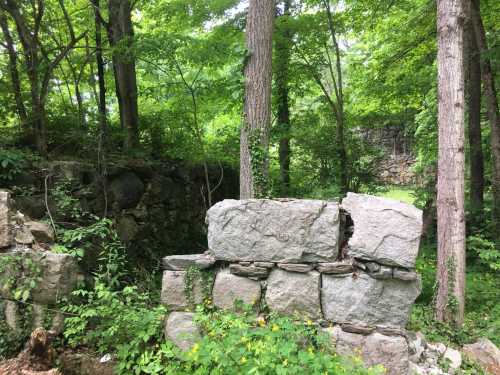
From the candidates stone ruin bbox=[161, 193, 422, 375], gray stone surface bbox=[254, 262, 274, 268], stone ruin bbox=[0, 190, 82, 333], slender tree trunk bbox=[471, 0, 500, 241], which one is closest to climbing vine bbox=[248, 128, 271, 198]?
stone ruin bbox=[161, 193, 422, 375]

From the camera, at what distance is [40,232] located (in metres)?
3.93

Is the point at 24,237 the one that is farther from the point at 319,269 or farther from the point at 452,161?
the point at 452,161

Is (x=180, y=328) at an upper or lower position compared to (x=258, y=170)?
lower

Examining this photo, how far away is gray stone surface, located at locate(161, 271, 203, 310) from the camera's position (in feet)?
11.1

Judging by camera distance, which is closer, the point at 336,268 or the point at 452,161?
the point at 336,268

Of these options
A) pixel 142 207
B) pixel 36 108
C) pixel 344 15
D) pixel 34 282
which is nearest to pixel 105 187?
pixel 142 207

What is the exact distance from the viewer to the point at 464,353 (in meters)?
3.51

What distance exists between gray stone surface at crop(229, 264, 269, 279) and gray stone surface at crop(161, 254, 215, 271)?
0.25 metres

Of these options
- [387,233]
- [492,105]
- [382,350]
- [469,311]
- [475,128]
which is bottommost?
[469,311]

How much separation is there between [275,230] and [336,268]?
0.63m

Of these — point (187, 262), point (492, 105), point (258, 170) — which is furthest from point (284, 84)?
point (187, 262)

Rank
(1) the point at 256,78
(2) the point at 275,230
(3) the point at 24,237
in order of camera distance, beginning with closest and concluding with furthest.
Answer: (2) the point at 275,230
(3) the point at 24,237
(1) the point at 256,78

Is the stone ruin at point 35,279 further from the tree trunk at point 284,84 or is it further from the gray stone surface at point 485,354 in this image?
the tree trunk at point 284,84

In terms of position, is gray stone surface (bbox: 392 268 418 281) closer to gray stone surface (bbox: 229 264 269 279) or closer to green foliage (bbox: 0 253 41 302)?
gray stone surface (bbox: 229 264 269 279)
